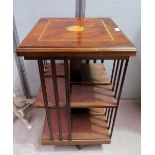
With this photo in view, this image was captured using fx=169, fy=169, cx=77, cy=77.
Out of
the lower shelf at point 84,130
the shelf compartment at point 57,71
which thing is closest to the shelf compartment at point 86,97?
the shelf compartment at point 57,71

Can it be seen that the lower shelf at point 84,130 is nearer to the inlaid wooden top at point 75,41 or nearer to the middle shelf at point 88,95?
the middle shelf at point 88,95

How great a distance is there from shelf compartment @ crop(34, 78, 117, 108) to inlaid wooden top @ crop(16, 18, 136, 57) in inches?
11.8

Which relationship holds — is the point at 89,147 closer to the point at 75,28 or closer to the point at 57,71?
the point at 57,71

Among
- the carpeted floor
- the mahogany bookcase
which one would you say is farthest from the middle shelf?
the carpeted floor

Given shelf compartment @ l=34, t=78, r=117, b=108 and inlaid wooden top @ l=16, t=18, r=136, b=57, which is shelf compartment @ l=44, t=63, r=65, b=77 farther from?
inlaid wooden top @ l=16, t=18, r=136, b=57

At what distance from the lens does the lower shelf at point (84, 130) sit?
1039 mm

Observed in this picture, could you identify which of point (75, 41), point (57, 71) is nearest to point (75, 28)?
point (75, 41)

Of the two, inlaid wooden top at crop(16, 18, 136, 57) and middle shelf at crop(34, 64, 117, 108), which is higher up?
inlaid wooden top at crop(16, 18, 136, 57)

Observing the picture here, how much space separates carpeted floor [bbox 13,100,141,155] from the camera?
115 cm

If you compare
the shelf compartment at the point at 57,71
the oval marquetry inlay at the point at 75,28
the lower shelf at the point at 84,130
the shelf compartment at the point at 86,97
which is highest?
the oval marquetry inlay at the point at 75,28

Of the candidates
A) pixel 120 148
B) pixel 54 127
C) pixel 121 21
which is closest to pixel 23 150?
pixel 54 127

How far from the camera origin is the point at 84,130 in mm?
1077

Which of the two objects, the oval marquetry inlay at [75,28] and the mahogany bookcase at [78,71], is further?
the oval marquetry inlay at [75,28]

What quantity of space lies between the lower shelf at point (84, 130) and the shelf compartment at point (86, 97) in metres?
0.25
